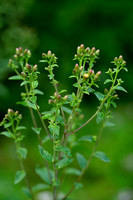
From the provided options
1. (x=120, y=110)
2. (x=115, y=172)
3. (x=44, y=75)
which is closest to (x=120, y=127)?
(x=120, y=110)

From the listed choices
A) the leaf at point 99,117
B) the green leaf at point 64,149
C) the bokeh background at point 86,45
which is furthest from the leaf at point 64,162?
the bokeh background at point 86,45

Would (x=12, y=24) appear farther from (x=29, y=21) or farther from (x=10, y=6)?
(x=29, y=21)

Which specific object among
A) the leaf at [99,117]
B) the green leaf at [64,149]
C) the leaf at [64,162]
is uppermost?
the leaf at [99,117]

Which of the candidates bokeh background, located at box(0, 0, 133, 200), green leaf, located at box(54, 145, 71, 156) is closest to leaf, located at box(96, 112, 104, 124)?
green leaf, located at box(54, 145, 71, 156)

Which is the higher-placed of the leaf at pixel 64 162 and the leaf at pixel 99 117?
the leaf at pixel 99 117

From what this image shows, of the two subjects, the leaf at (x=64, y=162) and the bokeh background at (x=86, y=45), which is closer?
the leaf at (x=64, y=162)

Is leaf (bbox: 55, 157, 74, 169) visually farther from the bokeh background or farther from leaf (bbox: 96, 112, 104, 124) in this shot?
the bokeh background

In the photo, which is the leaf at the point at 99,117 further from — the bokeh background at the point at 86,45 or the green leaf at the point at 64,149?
the bokeh background at the point at 86,45

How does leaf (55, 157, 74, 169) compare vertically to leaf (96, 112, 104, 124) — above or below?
below

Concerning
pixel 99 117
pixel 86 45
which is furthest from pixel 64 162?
pixel 86 45

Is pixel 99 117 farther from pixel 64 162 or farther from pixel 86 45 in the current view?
pixel 86 45
